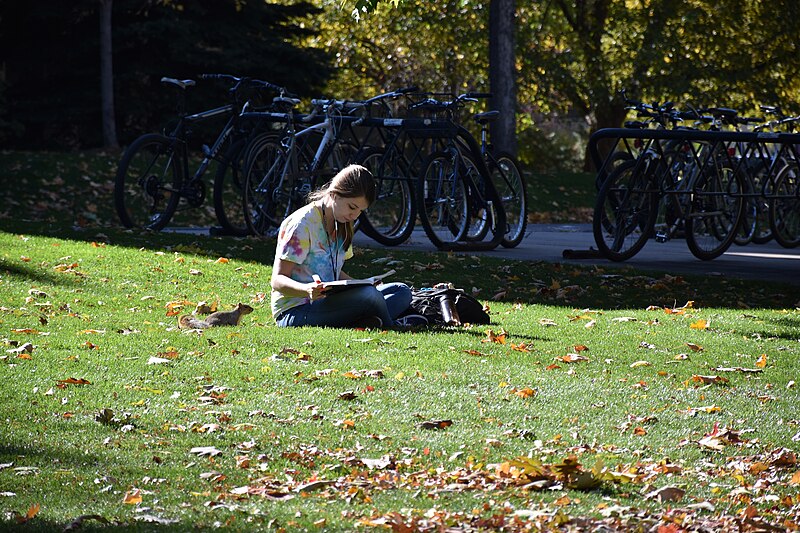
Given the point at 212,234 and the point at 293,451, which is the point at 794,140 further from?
the point at 293,451

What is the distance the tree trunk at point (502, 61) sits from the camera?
20.4m

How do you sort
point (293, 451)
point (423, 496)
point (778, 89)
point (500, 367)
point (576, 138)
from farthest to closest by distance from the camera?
1. point (576, 138)
2. point (778, 89)
3. point (500, 367)
4. point (293, 451)
5. point (423, 496)

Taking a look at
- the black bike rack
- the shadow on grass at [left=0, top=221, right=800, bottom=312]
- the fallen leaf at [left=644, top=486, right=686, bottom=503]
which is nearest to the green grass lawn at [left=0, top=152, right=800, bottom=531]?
the fallen leaf at [left=644, top=486, right=686, bottom=503]

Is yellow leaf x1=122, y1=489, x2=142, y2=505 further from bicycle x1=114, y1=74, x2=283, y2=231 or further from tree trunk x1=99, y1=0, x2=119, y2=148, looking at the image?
tree trunk x1=99, y1=0, x2=119, y2=148

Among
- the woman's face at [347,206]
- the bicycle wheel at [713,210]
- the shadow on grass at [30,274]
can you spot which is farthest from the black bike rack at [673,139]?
the shadow on grass at [30,274]

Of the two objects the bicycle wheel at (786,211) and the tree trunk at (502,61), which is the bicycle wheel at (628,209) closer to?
the bicycle wheel at (786,211)

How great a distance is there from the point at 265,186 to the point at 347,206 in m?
5.18

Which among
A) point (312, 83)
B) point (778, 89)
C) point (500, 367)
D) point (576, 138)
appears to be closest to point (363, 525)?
point (500, 367)

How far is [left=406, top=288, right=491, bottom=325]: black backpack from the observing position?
802 centimetres

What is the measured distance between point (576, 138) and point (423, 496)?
42.5 m

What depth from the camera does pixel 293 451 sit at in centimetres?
489

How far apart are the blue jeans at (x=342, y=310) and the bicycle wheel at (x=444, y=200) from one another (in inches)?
186

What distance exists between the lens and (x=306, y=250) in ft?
24.4

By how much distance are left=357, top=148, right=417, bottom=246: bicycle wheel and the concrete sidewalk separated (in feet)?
0.49
